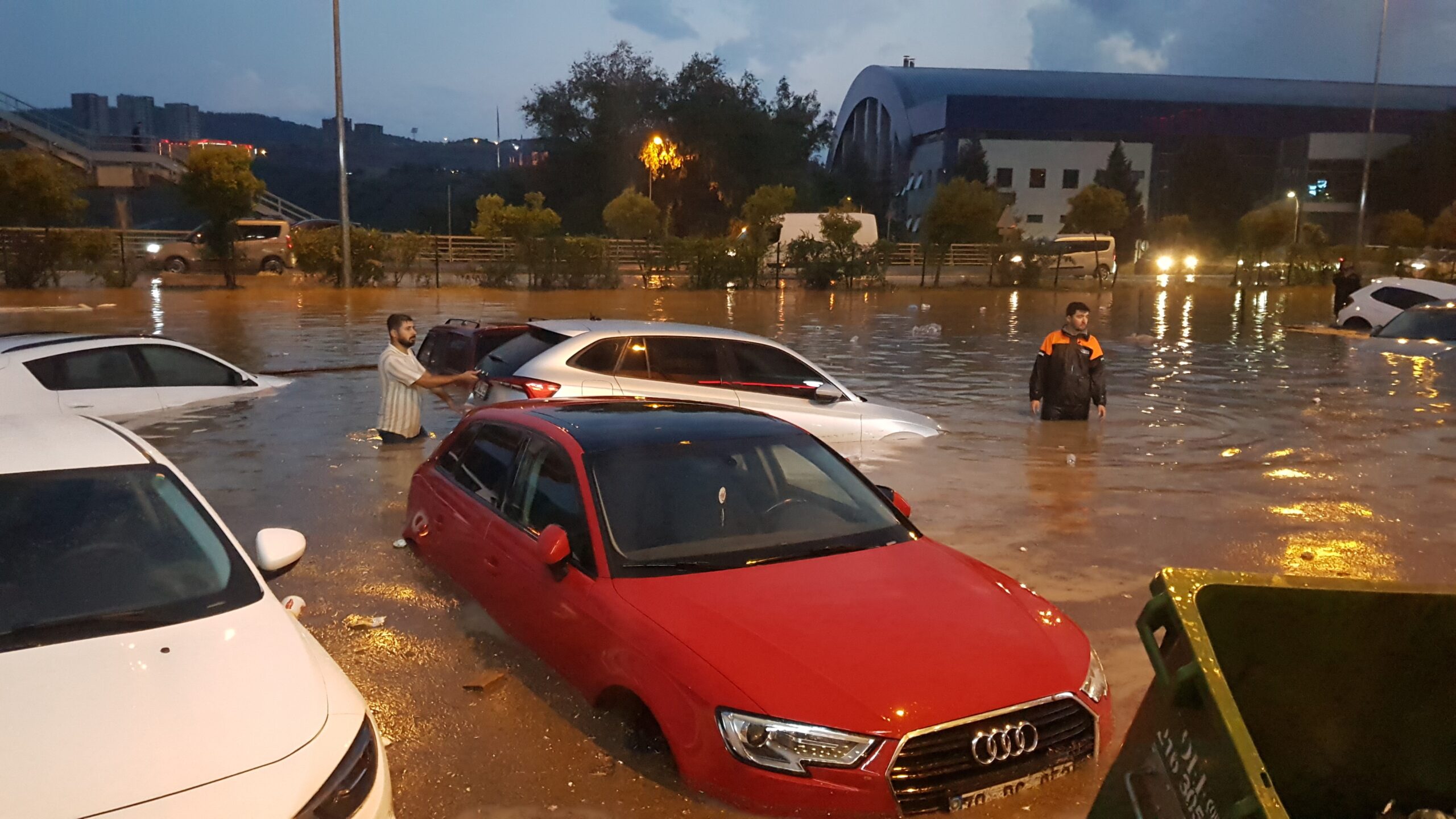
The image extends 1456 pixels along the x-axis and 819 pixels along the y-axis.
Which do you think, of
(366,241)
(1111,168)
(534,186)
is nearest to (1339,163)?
(1111,168)

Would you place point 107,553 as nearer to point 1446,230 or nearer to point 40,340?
point 40,340

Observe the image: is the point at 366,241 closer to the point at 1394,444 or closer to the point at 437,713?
the point at 1394,444

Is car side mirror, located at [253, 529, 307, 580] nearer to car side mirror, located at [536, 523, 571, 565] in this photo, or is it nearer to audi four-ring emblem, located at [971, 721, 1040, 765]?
car side mirror, located at [536, 523, 571, 565]

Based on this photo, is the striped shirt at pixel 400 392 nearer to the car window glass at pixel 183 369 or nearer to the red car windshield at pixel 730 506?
the car window glass at pixel 183 369

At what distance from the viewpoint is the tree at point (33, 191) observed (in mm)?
33000

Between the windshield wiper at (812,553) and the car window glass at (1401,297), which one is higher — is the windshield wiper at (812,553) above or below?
below

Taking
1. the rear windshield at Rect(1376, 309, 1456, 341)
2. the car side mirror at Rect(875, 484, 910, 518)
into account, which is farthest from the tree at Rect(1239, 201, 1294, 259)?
the car side mirror at Rect(875, 484, 910, 518)

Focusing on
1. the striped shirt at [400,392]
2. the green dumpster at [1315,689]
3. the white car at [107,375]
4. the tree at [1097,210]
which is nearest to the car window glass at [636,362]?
the striped shirt at [400,392]

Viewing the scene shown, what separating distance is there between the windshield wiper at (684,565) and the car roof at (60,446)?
6.09 feet

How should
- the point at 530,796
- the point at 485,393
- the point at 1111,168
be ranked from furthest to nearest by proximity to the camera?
the point at 1111,168
the point at 485,393
the point at 530,796

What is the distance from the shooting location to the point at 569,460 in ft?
16.9

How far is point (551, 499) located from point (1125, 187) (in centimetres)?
8220

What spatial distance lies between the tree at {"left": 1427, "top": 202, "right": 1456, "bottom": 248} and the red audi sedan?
61.1m

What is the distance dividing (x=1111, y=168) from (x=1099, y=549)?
79227 millimetres
